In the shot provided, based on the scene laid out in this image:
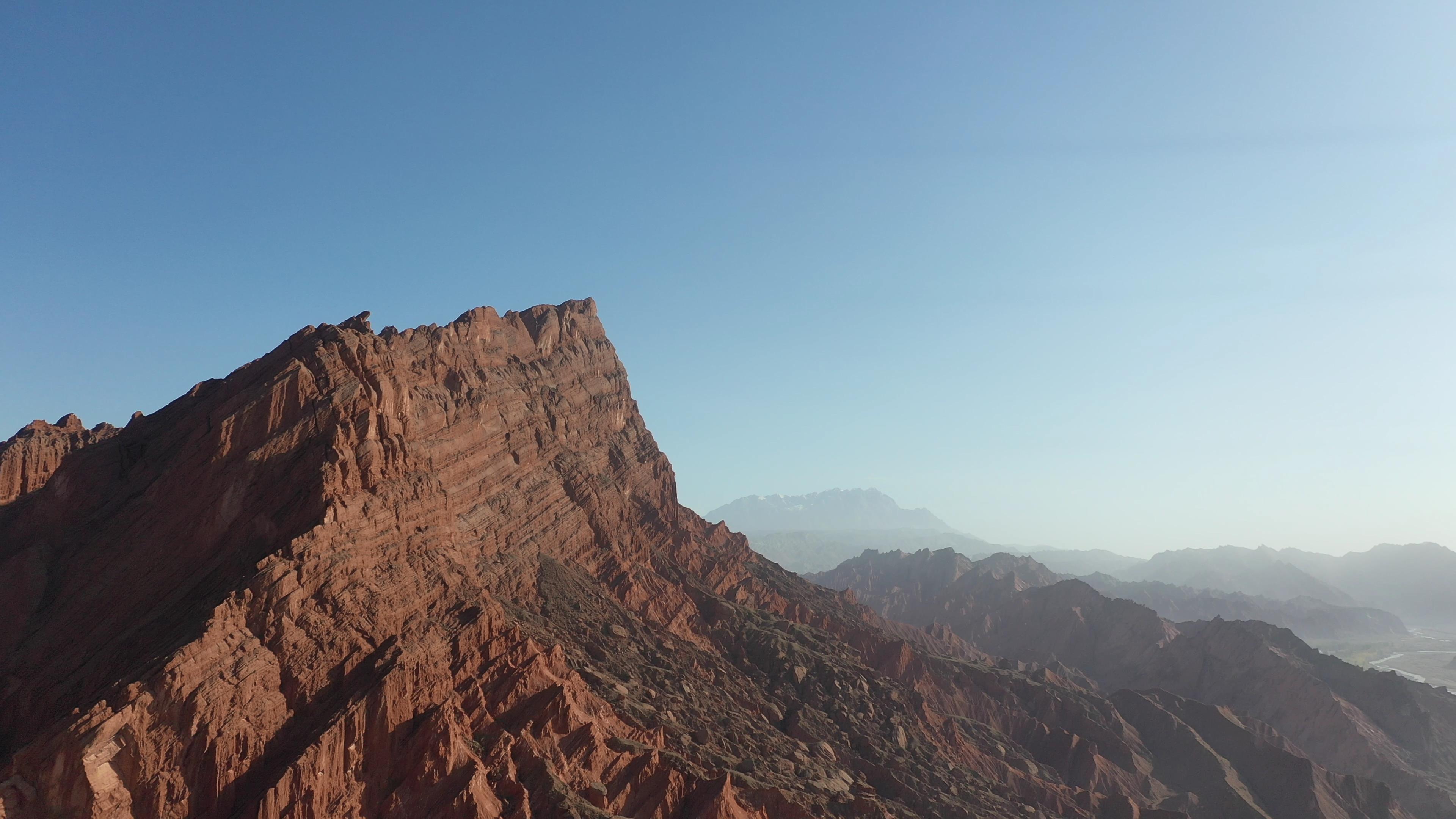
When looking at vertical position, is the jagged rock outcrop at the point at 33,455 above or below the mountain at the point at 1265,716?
above

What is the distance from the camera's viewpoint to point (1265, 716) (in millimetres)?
146625

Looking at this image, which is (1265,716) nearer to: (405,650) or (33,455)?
(405,650)

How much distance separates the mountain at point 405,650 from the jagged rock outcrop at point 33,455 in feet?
1.88

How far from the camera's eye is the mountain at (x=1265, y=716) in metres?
109

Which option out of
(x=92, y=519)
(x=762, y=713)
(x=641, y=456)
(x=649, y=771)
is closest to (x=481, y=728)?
(x=649, y=771)

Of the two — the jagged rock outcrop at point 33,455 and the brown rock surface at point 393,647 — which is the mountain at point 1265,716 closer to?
the brown rock surface at point 393,647

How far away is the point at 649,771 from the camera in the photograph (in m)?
57.5

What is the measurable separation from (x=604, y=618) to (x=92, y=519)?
4650 cm

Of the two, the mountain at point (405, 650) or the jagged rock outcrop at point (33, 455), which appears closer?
the mountain at point (405, 650)

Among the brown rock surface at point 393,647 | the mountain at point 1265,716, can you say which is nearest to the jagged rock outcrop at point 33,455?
the brown rock surface at point 393,647

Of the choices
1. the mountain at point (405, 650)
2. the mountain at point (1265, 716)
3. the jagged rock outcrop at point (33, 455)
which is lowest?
the mountain at point (1265, 716)

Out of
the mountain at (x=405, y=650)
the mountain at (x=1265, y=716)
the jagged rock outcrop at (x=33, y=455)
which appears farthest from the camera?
the mountain at (x=1265, y=716)

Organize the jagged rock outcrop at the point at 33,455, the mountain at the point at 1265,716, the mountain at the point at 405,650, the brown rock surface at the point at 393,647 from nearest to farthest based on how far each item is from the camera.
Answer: the brown rock surface at the point at 393,647, the mountain at the point at 405,650, the jagged rock outcrop at the point at 33,455, the mountain at the point at 1265,716

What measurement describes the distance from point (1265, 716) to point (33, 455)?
184717mm
